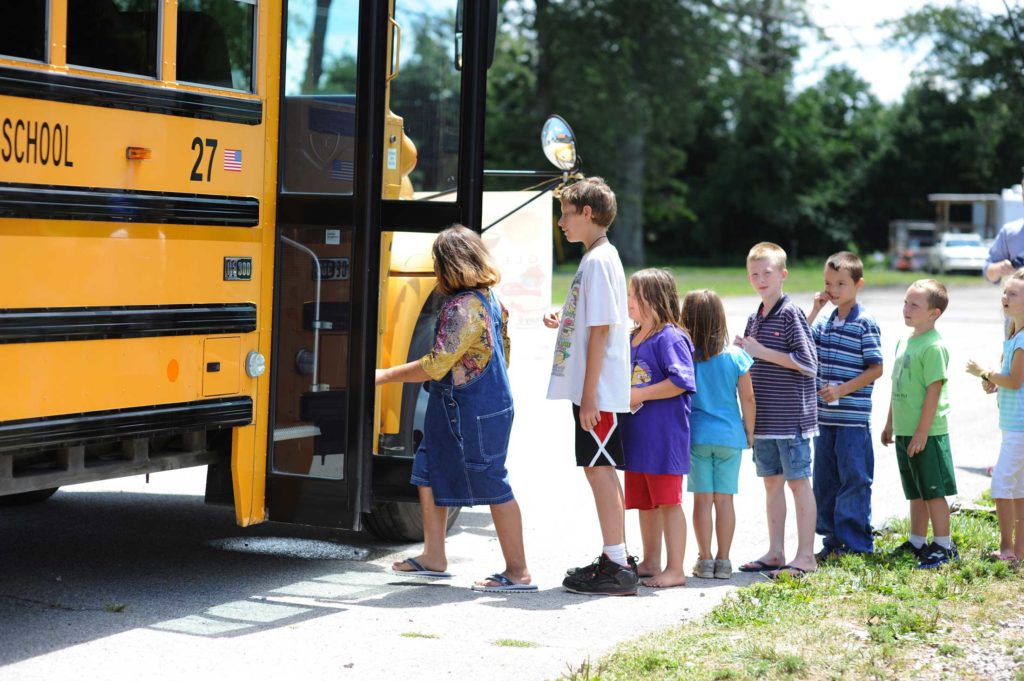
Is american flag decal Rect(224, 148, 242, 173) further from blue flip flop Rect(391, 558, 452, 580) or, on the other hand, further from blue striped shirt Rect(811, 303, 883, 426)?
blue striped shirt Rect(811, 303, 883, 426)

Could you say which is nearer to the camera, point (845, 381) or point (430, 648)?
point (430, 648)

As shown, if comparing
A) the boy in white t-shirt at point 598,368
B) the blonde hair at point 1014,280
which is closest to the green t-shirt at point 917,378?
the blonde hair at point 1014,280

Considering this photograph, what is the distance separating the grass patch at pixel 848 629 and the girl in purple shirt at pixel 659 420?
17.8 inches

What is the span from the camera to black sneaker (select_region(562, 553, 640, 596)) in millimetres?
5066

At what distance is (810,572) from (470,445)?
149 cm

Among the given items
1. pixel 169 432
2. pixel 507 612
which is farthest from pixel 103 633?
pixel 507 612

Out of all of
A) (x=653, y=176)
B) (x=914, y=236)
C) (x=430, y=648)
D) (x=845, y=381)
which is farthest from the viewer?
(x=914, y=236)

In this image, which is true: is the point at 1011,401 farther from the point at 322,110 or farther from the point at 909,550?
the point at 322,110

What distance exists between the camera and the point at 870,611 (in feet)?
14.7

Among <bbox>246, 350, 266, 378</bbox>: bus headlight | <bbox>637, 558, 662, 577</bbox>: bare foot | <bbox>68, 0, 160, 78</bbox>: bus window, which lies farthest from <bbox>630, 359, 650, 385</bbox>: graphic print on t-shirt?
<bbox>68, 0, 160, 78</bbox>: bus window

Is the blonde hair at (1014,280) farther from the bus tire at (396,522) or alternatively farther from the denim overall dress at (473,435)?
the bus tire at (396,522)

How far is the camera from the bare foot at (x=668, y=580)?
17.2ft

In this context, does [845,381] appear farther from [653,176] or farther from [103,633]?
[653,176]

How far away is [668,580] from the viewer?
5250 millimetres
